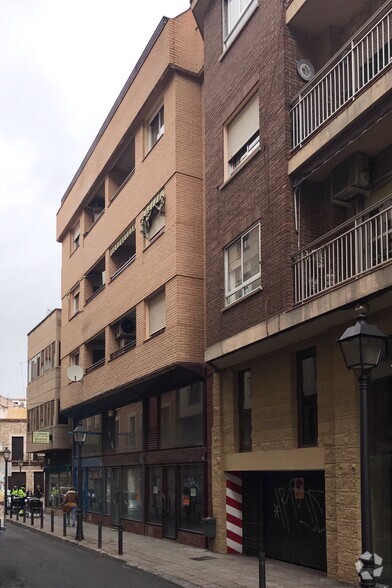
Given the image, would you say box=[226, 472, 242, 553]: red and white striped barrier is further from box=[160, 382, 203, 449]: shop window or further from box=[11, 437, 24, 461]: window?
box=[11, 437, 24, 461]: window

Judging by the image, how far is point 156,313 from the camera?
20484 mm

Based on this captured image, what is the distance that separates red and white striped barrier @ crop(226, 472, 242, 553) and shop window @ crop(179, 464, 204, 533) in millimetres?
1260

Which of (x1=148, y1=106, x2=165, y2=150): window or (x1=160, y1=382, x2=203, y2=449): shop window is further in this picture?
(x1=148, y1=106, x2=165, y2=150): window

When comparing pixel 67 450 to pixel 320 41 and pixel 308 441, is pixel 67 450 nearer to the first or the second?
pixel 308 441

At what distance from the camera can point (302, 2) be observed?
13273mm

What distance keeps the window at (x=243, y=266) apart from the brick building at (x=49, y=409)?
18687 millimetres

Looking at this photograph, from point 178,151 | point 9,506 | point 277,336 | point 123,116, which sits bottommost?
point 9,506

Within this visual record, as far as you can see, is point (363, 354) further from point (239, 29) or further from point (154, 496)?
point (154, 496)

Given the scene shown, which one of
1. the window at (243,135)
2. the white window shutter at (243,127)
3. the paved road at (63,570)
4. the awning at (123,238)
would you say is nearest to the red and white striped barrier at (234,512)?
the paved road at (63,570)

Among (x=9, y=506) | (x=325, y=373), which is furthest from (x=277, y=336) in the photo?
(x=9, y=506)

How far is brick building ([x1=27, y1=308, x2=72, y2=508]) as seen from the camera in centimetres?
3409

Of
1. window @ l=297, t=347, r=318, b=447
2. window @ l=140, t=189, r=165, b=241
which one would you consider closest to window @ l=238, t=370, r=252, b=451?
window @ l=297, t=347, r=318, b=447

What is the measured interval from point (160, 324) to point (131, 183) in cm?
500

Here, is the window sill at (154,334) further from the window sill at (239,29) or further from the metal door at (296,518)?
the window sill at (239,29)
